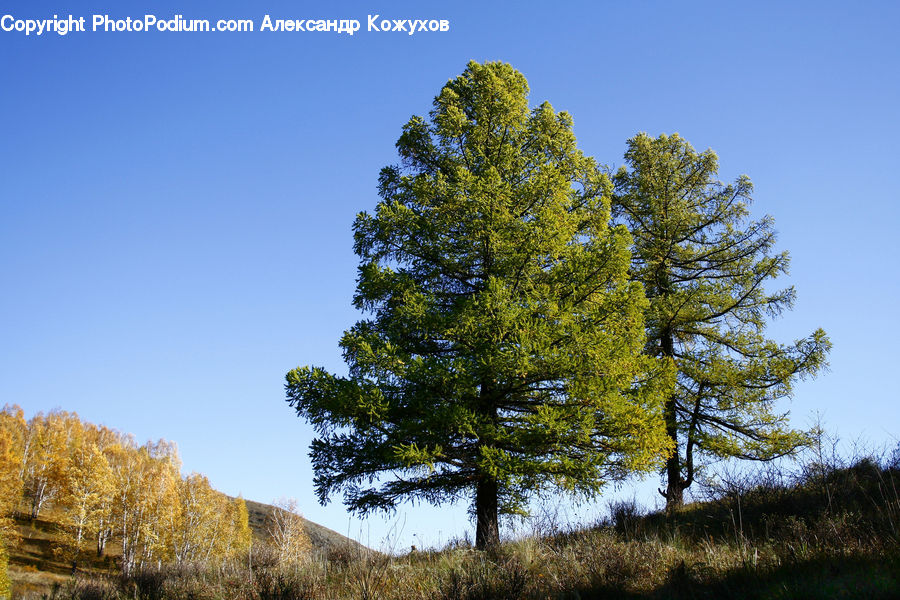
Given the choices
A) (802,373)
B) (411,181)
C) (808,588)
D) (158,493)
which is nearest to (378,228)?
(411,181)

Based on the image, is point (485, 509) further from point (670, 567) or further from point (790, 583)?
point (790, 583)

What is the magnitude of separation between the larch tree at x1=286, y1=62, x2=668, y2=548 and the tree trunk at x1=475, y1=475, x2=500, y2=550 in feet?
0.09

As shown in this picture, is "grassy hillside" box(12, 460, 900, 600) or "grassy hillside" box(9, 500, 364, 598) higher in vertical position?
"grassy hillside" box(12, 460, 900, 600)

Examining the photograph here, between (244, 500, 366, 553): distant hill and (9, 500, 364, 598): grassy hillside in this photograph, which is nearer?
(9, 500, 364, 598): grassy hillside

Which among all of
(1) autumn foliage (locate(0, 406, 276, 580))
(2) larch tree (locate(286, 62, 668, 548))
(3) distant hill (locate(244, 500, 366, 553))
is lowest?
(3) distant hill (locate(244, 500, 366, 553))

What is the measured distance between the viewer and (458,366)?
9.55 metres

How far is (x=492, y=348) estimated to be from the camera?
31.8ft

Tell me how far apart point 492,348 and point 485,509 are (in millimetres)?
3350

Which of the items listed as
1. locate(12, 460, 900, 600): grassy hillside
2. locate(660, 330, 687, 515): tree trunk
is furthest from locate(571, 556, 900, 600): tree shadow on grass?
locate(660, 330, 687, 515): tree trunk

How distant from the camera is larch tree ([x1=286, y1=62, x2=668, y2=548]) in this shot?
9.59 m

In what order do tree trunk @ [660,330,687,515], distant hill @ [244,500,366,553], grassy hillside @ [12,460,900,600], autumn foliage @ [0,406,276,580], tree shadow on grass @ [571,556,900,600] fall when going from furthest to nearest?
distant hill @ [244,500,366,553] < autumn foliage @ [0,406,276,580] < tree trunk @ [660,330,687,515] < grassy hillside @ [12,460,900,600] < tree shadow on grass @ [571,556,900,600]

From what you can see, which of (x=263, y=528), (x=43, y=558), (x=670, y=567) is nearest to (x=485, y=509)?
(x=670, y=567)

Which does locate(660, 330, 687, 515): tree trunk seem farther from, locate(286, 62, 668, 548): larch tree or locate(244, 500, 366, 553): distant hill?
locate(244, 500, 366, 553): distant hill

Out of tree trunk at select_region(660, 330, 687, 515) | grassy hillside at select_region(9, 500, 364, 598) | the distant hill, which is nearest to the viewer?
tree trunk at select_region(660, 330, 687, 515)
